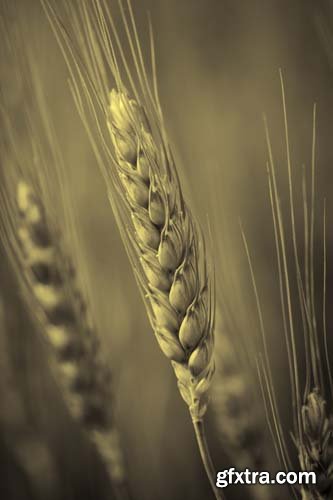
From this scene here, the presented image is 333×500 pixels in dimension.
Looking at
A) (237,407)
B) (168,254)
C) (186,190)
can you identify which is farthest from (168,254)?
(237,407)

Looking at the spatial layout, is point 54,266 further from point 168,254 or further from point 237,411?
point 237,411

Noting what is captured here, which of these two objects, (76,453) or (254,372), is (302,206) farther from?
(76,453)

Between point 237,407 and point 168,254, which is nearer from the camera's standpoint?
point 168,254

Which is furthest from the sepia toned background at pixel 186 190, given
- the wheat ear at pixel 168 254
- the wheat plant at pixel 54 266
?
the wheat ear at pixel 168 254

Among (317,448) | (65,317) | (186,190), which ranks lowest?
(317,448)

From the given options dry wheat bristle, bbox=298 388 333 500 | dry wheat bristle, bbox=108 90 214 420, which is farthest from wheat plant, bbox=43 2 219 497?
dry wheat bristle, bbox=298 388 333 500

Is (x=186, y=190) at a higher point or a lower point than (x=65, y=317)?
higher

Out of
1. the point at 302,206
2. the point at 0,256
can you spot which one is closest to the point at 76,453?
the point at 0,256
